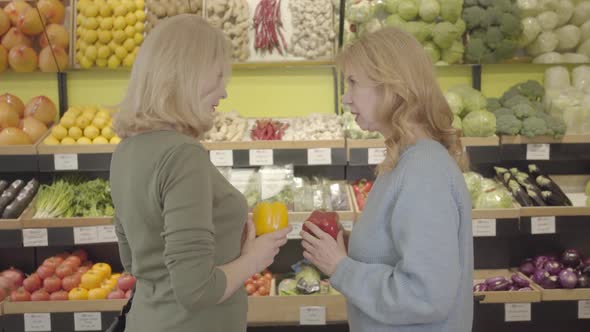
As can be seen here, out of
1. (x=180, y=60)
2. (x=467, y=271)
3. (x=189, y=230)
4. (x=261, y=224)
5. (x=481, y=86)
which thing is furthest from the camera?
(x=481, y=86)

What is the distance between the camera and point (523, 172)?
3.59 m

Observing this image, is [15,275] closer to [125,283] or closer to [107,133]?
[125,283]

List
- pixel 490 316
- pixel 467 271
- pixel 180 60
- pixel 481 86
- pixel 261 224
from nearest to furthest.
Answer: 1. pixel 180 60
2. pixel 467 271
3. pixel 261 224
4. pixel 490 316
5. pixel 481 86

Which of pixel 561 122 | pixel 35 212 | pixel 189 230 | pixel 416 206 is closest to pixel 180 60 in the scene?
pixel 189 230

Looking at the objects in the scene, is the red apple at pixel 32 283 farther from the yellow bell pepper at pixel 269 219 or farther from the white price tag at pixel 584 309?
the white price tag at pixel 584 309

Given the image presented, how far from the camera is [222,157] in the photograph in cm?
321

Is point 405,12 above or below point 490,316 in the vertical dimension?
above

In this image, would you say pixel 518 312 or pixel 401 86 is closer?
pixel 401 86

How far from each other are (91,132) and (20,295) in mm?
918

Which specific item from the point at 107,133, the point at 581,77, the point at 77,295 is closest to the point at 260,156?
the point at 107,133

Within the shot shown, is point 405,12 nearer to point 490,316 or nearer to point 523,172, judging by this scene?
point 523,172

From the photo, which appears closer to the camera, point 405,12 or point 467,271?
point 467,271

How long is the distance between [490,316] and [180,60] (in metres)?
2.31

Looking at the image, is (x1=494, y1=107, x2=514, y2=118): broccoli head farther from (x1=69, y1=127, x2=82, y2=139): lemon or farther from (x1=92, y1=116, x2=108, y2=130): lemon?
(x1=69, y1=127, x2=82, y2=139): lemon
